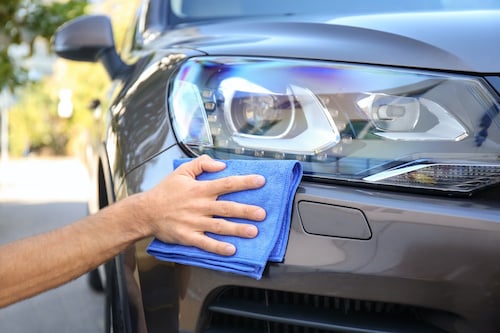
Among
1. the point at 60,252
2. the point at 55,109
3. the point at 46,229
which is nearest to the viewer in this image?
the point at 60,252

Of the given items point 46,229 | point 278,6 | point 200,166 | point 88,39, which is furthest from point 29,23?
point 200,166

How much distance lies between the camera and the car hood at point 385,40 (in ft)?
4.49

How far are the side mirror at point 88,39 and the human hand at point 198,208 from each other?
43.1 inches

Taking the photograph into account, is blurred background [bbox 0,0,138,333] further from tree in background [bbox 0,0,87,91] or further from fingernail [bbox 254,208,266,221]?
fingernail [bbox 254,208,266,221]

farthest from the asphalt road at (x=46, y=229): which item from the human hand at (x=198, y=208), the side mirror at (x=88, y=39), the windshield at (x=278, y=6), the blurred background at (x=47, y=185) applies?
the human hand at (x=198, y=208)

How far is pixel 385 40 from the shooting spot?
1.43 metres

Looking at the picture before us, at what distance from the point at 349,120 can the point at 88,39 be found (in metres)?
1.37

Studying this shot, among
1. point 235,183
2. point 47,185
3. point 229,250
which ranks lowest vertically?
point 47,185

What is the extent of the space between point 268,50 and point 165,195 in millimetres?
417

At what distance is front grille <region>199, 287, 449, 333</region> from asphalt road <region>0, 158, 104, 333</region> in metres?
1.77

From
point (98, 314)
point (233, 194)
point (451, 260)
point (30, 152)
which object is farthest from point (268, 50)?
point (30, 152)

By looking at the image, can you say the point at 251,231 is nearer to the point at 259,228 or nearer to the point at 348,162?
the point at 259,228

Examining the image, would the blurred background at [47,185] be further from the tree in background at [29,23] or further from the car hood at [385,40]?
the car hood at [385,40]

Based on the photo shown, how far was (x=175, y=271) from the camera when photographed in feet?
4.38
